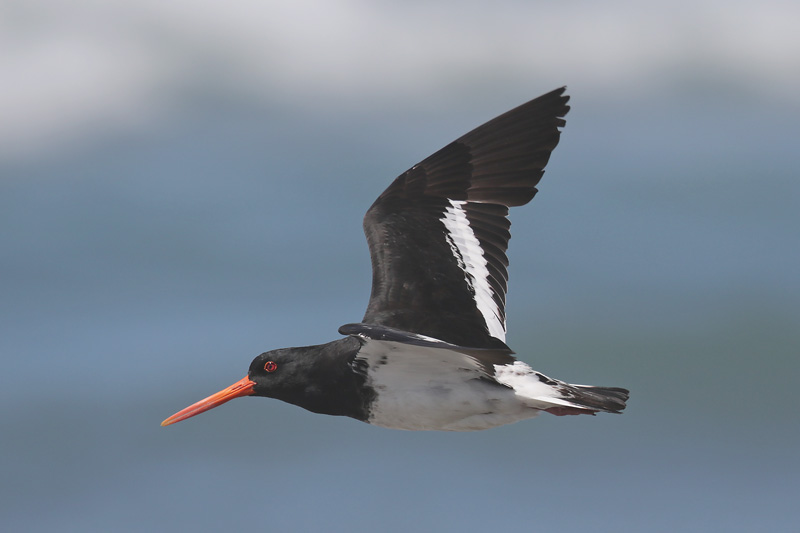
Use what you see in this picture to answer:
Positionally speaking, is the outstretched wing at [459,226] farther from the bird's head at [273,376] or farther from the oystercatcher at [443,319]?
the bird's head at [273,376]

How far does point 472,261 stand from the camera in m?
7.30

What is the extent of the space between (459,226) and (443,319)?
102 centimetres

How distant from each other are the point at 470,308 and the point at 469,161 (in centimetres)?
143

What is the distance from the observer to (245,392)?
6.94 m

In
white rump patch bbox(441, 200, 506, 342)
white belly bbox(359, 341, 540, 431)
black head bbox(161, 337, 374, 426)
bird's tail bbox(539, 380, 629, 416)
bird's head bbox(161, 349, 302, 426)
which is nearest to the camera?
bird's tail bbox(539, 380, 629, 416)

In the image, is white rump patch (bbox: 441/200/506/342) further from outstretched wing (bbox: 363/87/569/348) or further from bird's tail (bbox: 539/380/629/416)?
bird's tail (bbox: 539/380/629/416)

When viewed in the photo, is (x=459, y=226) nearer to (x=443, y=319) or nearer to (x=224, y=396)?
(x=443, y=319)

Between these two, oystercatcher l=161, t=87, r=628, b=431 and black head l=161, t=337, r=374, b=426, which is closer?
oystercatcher l=161, t=87, r=628, b=431

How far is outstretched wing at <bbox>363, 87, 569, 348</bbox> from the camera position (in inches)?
271

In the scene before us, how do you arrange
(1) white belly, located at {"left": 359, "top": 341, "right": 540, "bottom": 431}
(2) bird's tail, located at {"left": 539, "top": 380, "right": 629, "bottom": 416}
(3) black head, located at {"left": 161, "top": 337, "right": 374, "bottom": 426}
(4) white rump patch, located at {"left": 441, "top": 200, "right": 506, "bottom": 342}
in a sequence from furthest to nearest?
(4) white rump patch, located at {"left": 441, "top": 200, "right": 506, "bottom": 342}, (3) black head, located at {"left": 161, "top": 337, "right": 374, "bottom": 426}, (1) white belly, located at {"left": 359, "top": 341, "right": 540, "bottom": 431}, (2) bird's tail, located at {"left": 539, "top": 380, "right": 629, "bottom": 416}

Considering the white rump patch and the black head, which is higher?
the white rump patch

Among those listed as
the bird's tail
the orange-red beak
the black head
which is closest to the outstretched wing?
the black head

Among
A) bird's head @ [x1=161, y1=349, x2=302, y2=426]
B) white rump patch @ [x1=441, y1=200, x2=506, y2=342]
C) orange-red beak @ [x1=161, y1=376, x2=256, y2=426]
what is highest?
white rump patch @ [x1=441, y1=200, x2=506, y2=342]

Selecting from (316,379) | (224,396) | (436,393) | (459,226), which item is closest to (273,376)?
(316,379)
